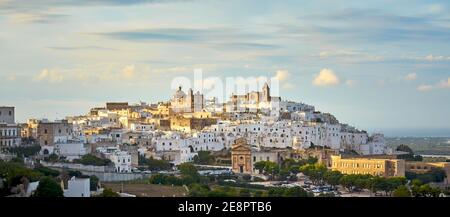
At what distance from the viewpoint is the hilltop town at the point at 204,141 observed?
1155 centimetres

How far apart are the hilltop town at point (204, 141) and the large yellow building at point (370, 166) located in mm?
16

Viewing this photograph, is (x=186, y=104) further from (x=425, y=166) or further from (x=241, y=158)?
(x=425, y=166)

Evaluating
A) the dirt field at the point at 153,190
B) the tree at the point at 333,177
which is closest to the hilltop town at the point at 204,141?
the tree at the point at 333,177

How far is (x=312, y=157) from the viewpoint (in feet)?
46.1

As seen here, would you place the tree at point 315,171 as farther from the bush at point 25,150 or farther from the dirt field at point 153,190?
the bush at point 25,150

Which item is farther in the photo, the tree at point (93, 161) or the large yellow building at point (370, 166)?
the tree at point (93, 161)

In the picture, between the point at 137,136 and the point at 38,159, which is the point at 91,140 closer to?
the point at 137,136

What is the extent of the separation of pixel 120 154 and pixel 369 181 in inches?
159

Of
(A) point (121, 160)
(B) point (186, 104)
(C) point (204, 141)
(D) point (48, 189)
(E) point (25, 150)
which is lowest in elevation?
(D) point (48, 189)

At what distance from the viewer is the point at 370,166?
12.1m

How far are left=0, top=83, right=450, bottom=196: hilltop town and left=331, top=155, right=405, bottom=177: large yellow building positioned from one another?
2 cm

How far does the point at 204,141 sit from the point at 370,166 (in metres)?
4.20

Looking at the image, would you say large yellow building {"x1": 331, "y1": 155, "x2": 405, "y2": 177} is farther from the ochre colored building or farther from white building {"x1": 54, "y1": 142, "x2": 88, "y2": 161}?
white building {"x1": 54, "y1": 142, "x2": 88, "y2": 161}

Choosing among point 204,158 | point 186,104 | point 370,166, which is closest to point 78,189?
point 370,166
